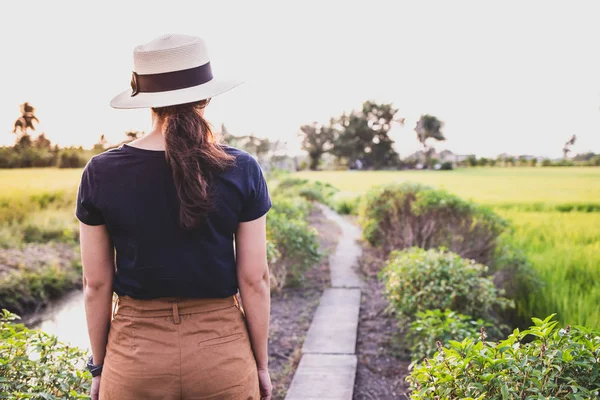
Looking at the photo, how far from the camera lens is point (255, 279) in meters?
1.62

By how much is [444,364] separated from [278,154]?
1977cm

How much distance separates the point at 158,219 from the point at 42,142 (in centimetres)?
783

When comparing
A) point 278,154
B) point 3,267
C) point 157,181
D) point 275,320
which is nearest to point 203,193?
point 157,181

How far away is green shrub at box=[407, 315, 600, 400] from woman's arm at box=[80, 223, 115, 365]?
1059mm

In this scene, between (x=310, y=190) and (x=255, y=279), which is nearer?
(x=255, y=279)

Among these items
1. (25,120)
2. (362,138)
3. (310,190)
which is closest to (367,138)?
(362,138)

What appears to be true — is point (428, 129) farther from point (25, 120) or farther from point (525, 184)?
point (25, 120)

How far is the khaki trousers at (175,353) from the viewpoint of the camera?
1.47 meters

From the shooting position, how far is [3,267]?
20.4 feet

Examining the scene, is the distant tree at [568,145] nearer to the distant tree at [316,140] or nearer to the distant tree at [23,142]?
the distant tree at [23,142]

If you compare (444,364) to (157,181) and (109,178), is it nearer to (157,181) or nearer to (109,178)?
(157,181)

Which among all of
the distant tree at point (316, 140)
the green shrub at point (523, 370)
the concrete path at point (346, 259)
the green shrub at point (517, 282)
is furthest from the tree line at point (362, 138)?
the green shrub at point (523, 370)

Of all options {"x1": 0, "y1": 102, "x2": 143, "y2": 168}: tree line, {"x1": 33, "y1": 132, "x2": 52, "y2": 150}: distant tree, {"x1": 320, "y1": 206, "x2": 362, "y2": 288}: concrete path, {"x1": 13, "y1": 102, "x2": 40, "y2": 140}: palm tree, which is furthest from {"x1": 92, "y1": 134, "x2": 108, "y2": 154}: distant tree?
{"x1": 320, "y1": 206, "x2": 362, "y2": 288}: concrete path

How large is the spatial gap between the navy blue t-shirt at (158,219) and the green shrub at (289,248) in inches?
161
